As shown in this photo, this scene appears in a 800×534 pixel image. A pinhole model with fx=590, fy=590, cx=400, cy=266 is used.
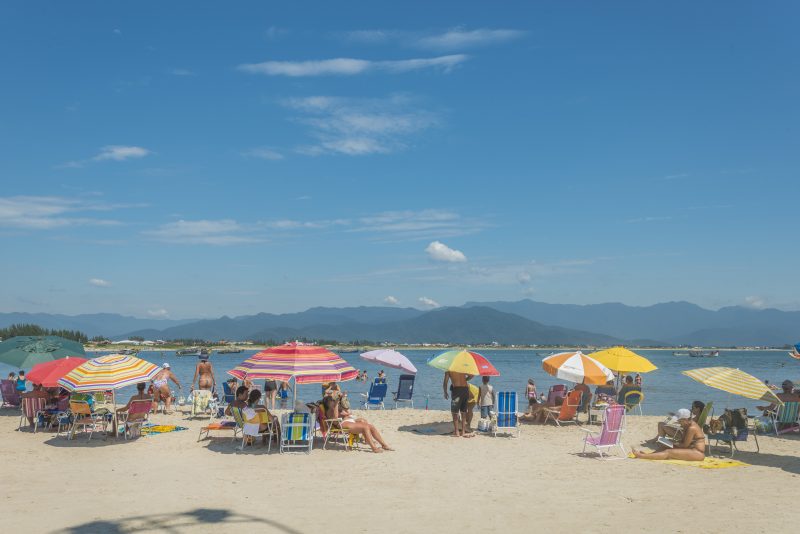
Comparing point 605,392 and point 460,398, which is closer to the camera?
point 460,398

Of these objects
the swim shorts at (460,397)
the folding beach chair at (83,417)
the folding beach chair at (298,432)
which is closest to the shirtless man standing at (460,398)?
the swim shorts at (460,397)

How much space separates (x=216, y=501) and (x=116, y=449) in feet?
14.3

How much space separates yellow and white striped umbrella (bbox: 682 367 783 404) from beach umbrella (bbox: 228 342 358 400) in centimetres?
583

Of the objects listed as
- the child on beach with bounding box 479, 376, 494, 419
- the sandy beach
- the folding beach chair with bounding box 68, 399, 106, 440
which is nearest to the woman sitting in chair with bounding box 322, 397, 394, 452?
the sandy beach

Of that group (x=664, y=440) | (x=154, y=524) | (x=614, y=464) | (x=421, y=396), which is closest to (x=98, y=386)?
(x=154, y=524)

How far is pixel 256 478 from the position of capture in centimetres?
830

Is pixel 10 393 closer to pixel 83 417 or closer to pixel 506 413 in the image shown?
pixel 83 417

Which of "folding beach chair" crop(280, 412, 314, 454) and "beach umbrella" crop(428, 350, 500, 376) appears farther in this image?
"beach umbrella" crop(428, 350, 500, 376)

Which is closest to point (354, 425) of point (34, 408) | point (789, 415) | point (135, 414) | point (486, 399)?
point (486, 399)

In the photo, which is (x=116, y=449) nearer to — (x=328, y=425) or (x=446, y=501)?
(x=328, y=425)

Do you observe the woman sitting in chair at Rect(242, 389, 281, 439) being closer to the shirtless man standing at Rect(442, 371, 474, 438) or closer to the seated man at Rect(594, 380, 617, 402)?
the shirtless man standing at Rect(442, 371, 474, 438)

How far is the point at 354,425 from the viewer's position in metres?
10.4

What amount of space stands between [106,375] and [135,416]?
3.67 ft

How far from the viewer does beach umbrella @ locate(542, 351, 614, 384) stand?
1272 cm
